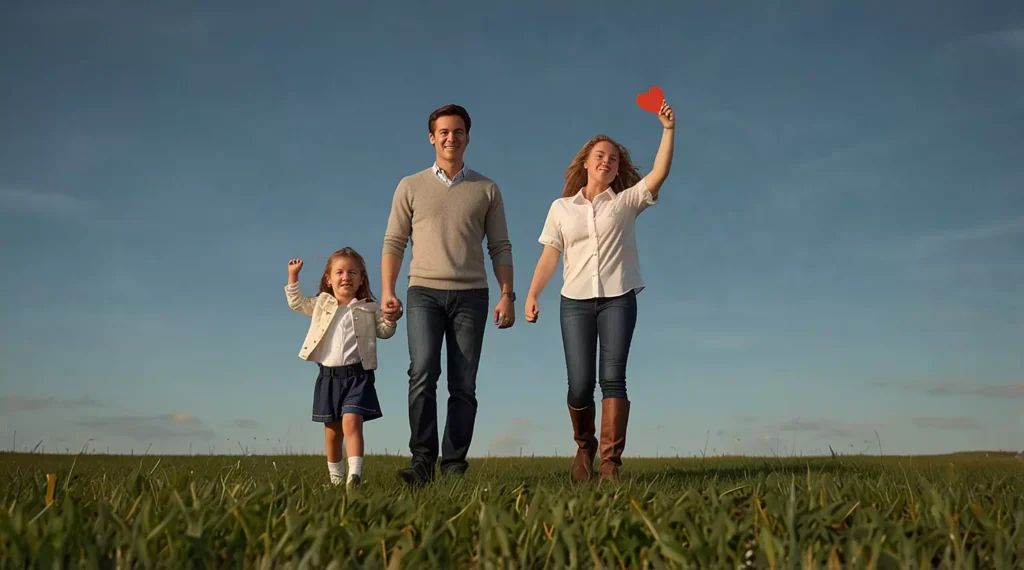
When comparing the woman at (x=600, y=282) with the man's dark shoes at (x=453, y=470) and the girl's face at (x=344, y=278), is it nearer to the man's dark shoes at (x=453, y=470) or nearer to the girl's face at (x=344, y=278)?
the man's dark shoes at (x=453, y=470)

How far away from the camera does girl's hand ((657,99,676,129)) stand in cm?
634

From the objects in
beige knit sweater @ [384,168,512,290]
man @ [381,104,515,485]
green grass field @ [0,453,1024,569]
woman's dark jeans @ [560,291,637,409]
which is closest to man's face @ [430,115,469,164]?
man @ [381,104,515,485]

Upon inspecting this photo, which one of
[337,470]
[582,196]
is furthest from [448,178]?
[337,470]

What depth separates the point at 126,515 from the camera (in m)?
3.76

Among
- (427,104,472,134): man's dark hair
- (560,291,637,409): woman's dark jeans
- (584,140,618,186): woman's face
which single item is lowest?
(560,291,637,409): woman's dark jeans

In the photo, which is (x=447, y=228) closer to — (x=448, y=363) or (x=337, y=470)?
(x=448, y=363)

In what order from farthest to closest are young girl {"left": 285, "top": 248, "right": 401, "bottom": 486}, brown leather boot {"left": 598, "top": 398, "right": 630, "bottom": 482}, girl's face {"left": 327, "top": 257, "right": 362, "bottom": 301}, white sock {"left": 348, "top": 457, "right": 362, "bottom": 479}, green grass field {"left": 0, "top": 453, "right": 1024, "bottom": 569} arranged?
girl's face {"left": 327, "top": 257, "right": 362, "bottom": 301} < young girl {"left": 285, "top": 248, "right": 401, "bottom": 486} < white sock {"left": 348, "top": 457, "right": 362, "bottom": 479} < brown leather boot {"left": 598, "top": 398, "right": 630, "bottom": 482} < green grass field {"left": 0, "top": 453, "right": 1024, "bottom": 569}

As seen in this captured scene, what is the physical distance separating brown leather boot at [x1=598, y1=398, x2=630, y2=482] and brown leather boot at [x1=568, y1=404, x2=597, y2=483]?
1.06 feet

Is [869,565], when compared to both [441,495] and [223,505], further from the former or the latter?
[223,505]

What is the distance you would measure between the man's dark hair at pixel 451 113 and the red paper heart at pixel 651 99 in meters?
1.37

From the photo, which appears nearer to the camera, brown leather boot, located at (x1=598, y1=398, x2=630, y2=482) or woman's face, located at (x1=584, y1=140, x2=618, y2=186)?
brown leather boot, located at (x1=598, y1=398, x2=630, y2=482)

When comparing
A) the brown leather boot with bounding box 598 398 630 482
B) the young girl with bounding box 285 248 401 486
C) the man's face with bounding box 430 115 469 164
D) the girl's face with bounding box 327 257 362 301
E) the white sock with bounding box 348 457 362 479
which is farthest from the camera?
the girl's face with bounding box 327 257 362 301

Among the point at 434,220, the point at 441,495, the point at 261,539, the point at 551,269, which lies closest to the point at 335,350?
the point at 434,220

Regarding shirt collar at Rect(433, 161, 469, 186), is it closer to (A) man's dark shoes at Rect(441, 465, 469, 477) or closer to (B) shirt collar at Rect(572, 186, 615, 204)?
(B) shirt collar at Rect(572, 186, 615, 204)
